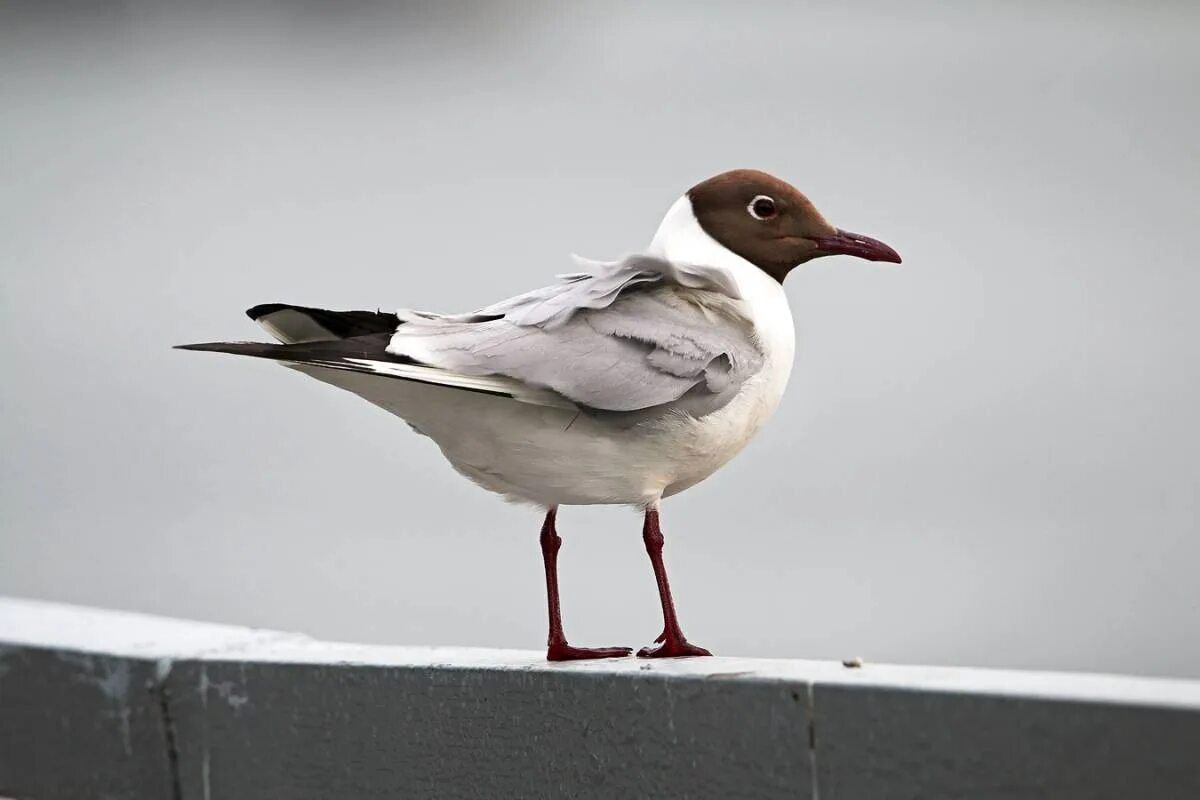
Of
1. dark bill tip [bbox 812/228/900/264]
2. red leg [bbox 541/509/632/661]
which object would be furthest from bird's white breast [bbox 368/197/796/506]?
dark bill tip [bbox 812/228/900/264]

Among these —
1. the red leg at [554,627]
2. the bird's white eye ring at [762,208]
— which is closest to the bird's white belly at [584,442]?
the red leg at [554,627]

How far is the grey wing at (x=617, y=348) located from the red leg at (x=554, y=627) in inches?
17.5

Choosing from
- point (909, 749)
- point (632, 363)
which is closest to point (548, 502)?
point (632, 363)

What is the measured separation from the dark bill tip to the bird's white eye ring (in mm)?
110

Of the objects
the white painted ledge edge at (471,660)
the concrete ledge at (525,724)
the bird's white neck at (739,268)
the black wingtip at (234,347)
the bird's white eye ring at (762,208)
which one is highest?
the bird's white eye ring at (762,208)

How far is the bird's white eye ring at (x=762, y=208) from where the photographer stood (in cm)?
322

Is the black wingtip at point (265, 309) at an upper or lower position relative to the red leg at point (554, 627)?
upper

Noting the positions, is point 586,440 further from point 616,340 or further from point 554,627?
point 554,627

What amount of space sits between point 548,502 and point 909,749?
1.09 m

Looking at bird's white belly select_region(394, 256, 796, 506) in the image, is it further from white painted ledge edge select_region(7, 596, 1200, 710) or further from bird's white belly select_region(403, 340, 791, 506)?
white painted ledge edge select_region(7, 596, 1200, 710)

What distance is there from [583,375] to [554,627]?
1.80 feet

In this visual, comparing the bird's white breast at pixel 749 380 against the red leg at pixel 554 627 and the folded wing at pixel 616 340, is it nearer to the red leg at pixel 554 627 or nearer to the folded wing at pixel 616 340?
the folded wing at pixel 616 340

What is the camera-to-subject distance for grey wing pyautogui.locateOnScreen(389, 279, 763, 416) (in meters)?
2.84

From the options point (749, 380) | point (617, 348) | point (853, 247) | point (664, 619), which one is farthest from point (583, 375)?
point (853, 247)
